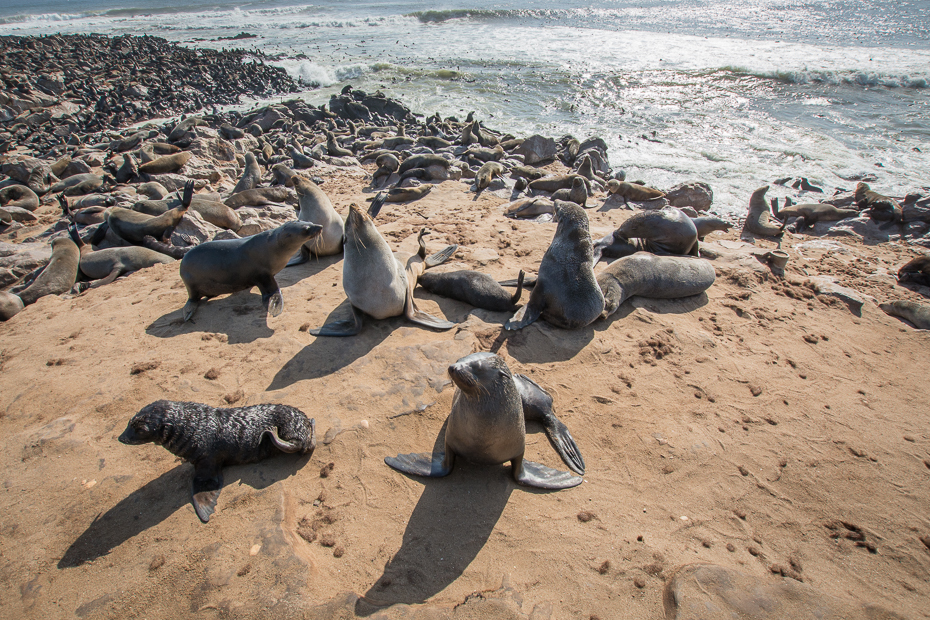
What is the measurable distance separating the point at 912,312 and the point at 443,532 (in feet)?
20.5

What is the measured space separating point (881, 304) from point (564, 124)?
11.4 m

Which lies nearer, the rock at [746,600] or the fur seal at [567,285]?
the rock at [746,600]

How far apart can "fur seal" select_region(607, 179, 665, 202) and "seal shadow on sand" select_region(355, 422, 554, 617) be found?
735 cm

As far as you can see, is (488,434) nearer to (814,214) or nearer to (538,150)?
(814,214)

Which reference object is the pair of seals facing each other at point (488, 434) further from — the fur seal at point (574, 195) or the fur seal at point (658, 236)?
the fur seal at point (574, 195)

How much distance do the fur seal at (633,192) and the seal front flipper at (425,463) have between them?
24.6 ft

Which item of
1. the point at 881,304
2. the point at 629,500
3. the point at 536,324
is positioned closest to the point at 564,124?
the point at 881,304

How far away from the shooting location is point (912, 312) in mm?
5293

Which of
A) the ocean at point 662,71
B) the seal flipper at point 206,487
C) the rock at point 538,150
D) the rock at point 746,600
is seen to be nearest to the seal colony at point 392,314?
the seal flipper at point 206,487

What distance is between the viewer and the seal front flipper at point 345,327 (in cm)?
438

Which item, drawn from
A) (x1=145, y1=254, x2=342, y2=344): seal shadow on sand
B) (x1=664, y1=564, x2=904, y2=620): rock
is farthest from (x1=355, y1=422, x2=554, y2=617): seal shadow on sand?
(x1=145, y1=254, x2=342, y2=344): seal shadow on sand

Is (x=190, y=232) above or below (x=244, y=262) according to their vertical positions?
below

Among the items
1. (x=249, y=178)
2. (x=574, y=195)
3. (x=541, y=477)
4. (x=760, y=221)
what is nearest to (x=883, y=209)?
(x=760, y=221)

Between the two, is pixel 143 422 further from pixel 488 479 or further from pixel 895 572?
→ pixel 895 572
